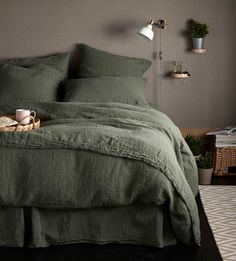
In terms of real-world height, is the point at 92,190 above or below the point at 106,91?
below

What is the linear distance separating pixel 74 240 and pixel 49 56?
246 cm

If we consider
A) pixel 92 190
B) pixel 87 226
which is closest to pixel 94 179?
pixel 92 190

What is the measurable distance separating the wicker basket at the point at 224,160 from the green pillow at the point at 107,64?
1.00 m

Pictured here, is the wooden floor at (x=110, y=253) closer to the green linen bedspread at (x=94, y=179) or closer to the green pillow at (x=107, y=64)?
the green linen bedspread at (x=94, y=179)

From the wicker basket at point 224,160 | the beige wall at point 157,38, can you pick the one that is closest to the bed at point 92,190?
the wicker basket at point 224,160

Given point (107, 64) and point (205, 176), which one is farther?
point (107, 64)

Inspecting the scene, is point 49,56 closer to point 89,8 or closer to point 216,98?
point 89,8

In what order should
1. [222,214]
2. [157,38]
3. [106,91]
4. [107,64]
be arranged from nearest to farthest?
[222,214] → [106,91] → [107,64] → [157,38]

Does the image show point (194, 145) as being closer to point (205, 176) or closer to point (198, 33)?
point (205, 176)

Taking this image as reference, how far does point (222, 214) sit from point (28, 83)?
1.95 meters

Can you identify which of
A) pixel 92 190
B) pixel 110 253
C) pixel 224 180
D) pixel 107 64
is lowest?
pixel 224 180

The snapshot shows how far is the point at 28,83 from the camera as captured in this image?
170 inches

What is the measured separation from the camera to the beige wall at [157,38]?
475cm

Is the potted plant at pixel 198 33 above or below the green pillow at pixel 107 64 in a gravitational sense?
above
